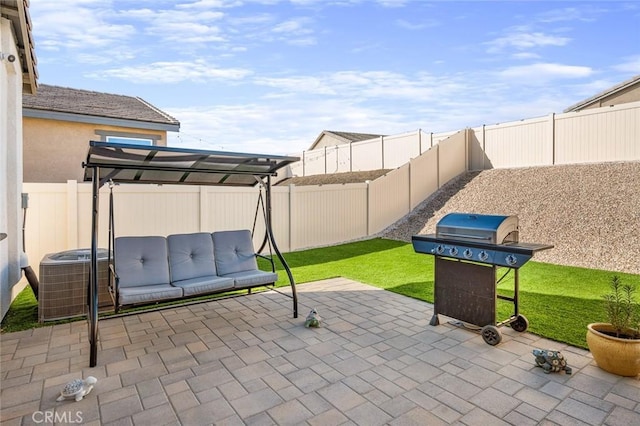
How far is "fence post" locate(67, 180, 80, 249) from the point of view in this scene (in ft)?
22.1

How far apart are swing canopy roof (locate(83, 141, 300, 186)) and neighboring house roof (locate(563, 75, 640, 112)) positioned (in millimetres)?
17493

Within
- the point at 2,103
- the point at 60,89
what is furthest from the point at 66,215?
the point at 60,89

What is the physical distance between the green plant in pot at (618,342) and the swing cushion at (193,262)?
11.8 ft

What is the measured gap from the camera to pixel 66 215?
6.74 metres

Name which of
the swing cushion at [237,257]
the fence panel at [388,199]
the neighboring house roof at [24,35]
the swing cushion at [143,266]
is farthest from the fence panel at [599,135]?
the neighboring house roof at [24,35]

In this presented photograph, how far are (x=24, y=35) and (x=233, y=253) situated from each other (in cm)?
426

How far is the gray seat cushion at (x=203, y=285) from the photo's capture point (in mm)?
3904

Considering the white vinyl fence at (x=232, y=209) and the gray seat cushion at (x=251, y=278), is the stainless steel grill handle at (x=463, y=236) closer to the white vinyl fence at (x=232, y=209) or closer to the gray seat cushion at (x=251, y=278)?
the gray seat cushion at (x=251, y=278)

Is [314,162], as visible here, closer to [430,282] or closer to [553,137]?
[553,137]

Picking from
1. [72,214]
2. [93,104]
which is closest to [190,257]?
[72,214]

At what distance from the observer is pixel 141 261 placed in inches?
168

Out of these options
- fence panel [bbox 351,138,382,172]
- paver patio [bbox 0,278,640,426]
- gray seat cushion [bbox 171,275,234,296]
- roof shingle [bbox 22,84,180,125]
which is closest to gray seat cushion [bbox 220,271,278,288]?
gray seat cushion [bbox 171,275,234,296]

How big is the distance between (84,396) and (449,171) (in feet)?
47.5

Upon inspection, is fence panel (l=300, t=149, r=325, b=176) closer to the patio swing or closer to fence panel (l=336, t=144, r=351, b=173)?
fence panel (l=336, t=144, r=351, b=173)
